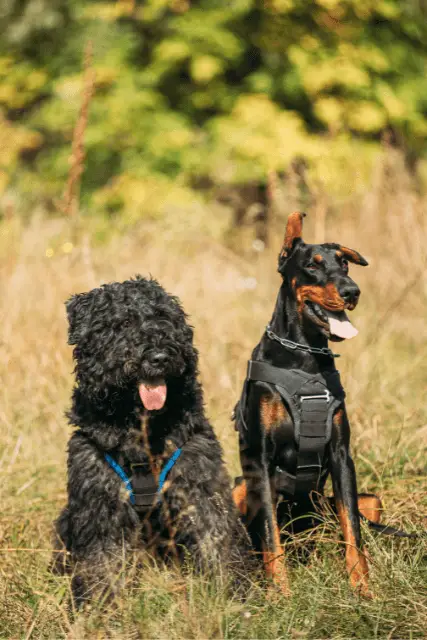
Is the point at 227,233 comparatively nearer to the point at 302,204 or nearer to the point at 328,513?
the point at 302,204

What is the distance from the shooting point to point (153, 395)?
345 cm

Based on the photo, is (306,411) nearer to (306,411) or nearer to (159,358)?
(306,411)

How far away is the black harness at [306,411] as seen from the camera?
3754mm

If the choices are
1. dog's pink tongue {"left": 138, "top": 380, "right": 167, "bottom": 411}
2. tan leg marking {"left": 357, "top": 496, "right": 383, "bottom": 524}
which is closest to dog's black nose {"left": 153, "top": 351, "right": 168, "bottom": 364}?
dog's pink tongue {"left": 138, "top": 380, "right": 167, "bottom": 411}

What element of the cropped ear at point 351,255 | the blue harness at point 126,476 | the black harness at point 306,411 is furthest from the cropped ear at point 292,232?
the blue harness at point 126,476

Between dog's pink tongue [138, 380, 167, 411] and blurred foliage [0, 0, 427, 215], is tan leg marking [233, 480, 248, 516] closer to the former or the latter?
dog's pink tongue [138, 380, 167, 411]

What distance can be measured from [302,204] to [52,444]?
512cm

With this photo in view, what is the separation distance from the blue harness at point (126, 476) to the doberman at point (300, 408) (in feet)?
1.56

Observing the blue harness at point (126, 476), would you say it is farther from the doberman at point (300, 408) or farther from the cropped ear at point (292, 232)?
the cropped ear at point (292, 232)

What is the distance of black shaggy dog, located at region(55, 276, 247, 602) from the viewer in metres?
3.51

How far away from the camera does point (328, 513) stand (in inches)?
149

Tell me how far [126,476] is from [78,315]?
0.76 metres

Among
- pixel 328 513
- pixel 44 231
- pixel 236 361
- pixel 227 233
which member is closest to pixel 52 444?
pixel 236 361

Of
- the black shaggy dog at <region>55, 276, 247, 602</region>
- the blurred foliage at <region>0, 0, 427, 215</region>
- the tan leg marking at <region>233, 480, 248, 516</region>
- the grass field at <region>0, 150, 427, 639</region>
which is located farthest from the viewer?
the blurred foliage at <region>0, 0, 427, 215</region>
